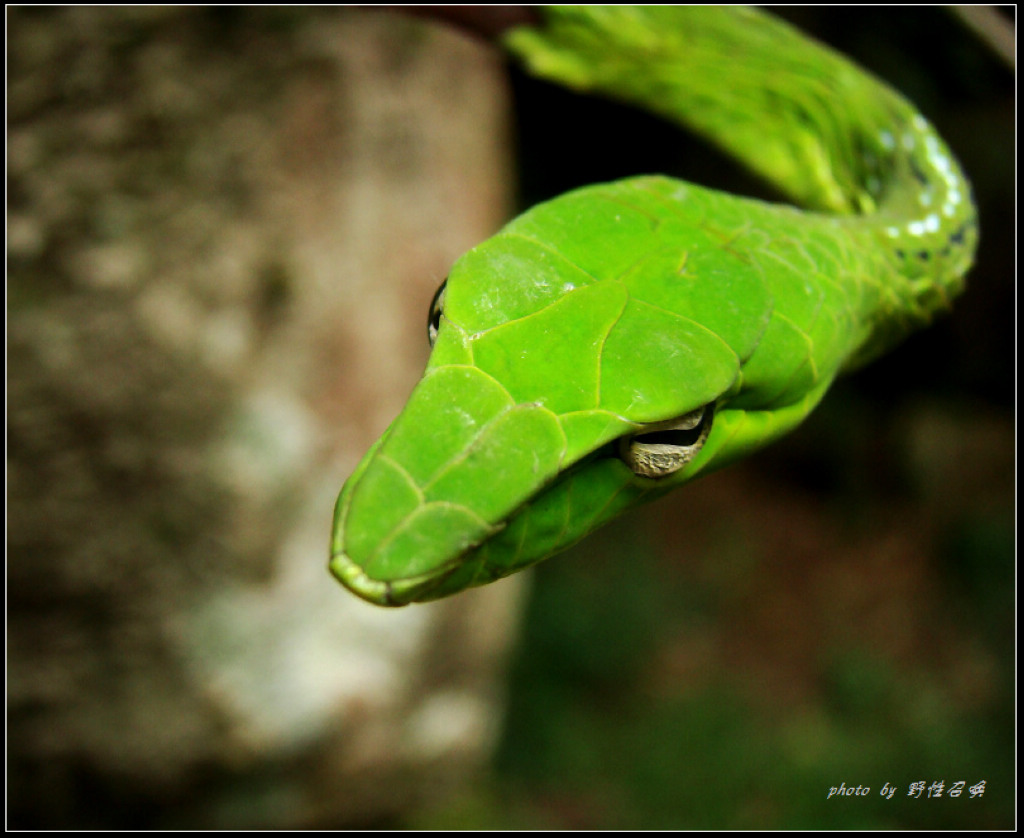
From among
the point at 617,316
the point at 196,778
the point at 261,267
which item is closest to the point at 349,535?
the point at 617,316

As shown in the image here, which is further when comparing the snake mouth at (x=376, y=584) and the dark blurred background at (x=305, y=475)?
the dark blurred background at (x=305, y=475)

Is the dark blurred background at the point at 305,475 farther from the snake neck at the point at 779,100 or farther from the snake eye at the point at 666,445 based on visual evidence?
the snake eye at the point at 666,445

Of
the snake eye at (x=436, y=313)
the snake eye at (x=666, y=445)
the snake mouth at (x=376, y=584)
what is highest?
the snake eye at (x=436, y=313)

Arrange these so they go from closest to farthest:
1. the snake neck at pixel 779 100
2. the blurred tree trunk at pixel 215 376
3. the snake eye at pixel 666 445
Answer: the snake eye at pixel 666 445
the snake neck at pixel 779 100
the blurred tree trunk at pixel 215 376

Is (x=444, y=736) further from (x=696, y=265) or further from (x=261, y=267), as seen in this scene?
(x=696, y=265)

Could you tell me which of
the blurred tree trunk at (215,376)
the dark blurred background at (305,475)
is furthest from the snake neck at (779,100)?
the blurred tree trunk at (215,376)

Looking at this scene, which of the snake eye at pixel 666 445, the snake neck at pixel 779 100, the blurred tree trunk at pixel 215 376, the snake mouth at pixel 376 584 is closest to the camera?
the snake mouth at pixel 376 584
